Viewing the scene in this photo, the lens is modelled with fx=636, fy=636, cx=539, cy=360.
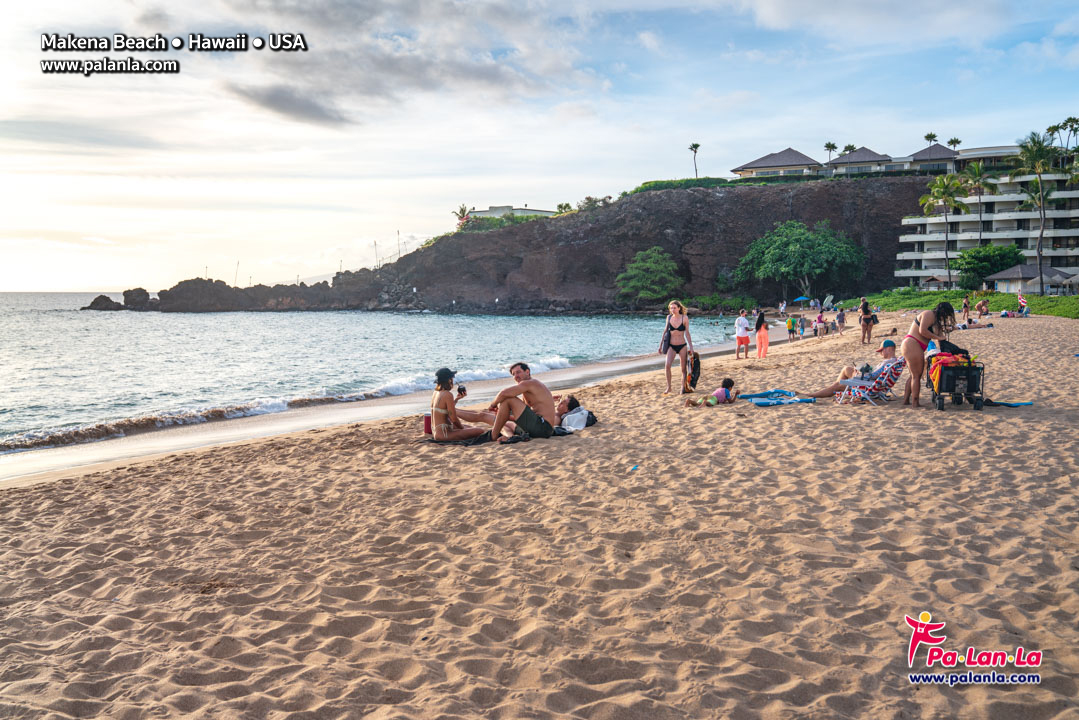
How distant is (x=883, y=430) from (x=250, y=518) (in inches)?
280

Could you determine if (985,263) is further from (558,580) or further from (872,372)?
(558,580)

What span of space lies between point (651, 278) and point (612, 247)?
25.3 feet

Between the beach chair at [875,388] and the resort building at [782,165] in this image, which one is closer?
the beach chair at [875,388]

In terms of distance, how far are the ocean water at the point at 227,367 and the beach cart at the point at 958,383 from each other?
12.6 metres

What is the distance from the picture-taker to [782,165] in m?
77.8

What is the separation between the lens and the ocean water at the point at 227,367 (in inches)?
558

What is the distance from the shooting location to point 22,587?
4422mm

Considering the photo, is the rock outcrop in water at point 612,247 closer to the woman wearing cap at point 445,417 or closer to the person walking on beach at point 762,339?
the person walking on beach at point 762,339

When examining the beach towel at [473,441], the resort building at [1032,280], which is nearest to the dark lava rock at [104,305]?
the beach towel at [473,441]

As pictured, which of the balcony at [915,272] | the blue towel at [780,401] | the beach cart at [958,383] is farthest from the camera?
the balcony at [915,272]

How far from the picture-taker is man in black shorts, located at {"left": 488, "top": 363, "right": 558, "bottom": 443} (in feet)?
26.6

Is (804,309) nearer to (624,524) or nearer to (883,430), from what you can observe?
(883,430)

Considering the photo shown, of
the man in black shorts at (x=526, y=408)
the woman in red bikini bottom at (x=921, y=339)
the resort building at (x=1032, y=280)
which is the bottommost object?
the man in black shorts at (x=526, y=408)

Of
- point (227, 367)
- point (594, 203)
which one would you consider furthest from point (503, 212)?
point (227, 367)
